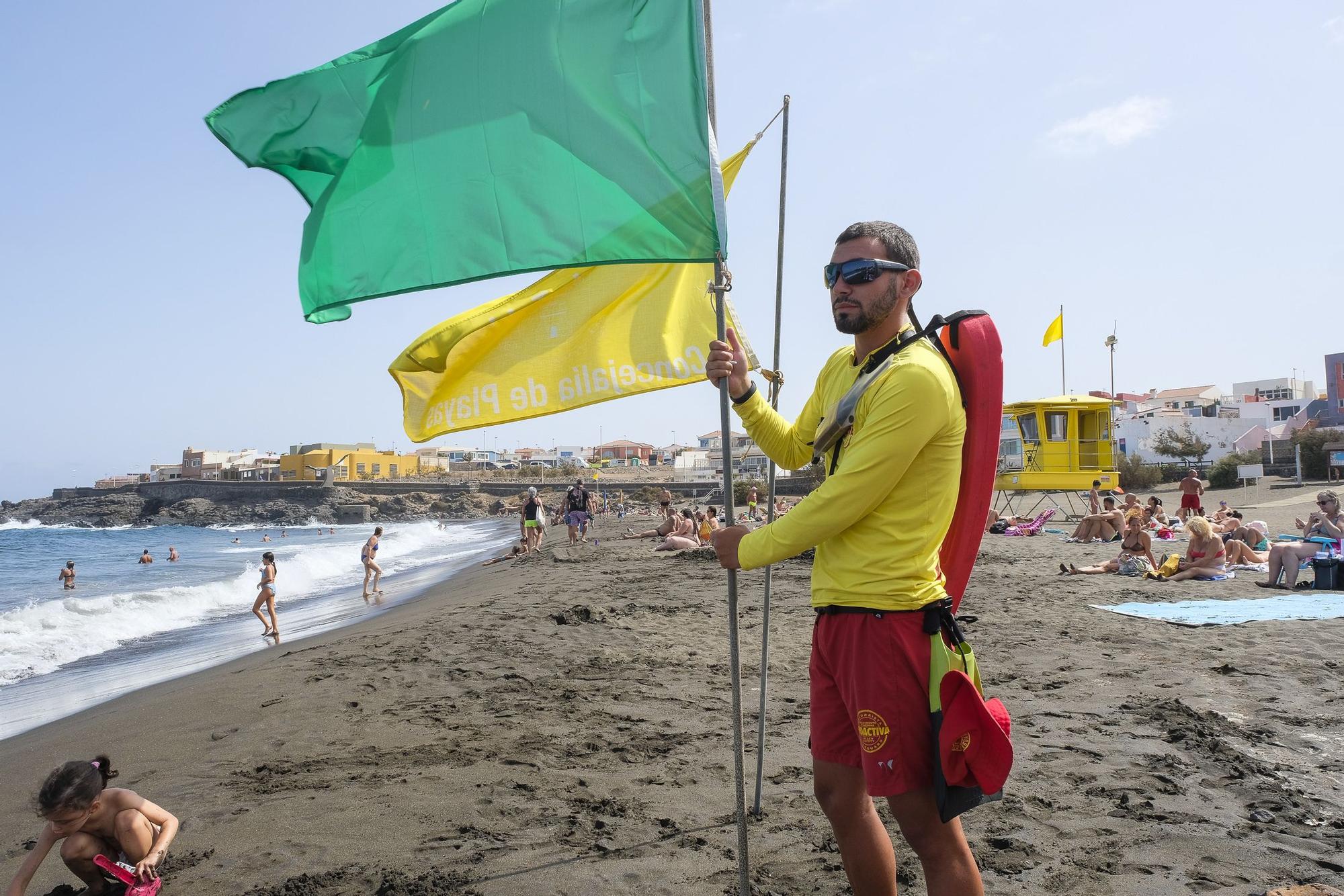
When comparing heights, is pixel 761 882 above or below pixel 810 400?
below

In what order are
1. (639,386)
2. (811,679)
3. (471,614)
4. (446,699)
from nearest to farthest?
(811,679) < (639,386) < (446,699) < (471,614)

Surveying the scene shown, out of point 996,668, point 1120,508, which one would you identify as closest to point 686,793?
point 996,668

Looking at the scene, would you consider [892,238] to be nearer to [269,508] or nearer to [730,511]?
[730,511]

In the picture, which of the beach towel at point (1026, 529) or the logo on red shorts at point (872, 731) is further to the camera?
the beach towel at point (1026, 529)

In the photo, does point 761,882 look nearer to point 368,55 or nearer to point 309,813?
point 309,813

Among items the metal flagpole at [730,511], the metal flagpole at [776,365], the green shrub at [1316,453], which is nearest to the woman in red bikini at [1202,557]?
the metal flagpole at [776,365]

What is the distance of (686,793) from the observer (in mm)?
4020

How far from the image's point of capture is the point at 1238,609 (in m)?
8.62

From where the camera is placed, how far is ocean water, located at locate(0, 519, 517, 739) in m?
9.92

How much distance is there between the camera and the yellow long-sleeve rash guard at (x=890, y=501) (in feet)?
6.68

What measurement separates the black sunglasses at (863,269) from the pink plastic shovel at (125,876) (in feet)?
11.4

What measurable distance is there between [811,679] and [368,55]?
2.87 m

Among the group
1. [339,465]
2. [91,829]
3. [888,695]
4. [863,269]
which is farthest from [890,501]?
[339,465]

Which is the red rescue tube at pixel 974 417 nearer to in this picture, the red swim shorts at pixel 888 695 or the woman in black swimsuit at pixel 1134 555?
the red swim shorts at pixel 888 695
